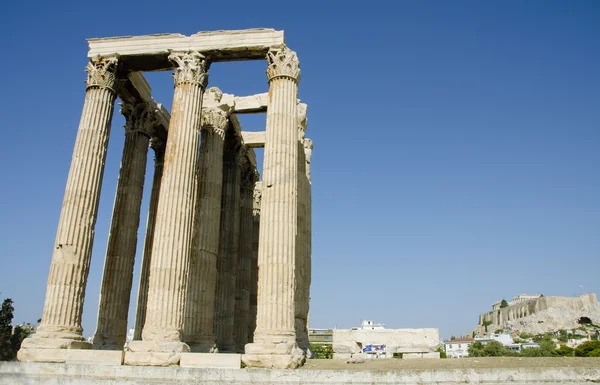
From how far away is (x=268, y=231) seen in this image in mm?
19797

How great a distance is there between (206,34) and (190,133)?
17.1 ft

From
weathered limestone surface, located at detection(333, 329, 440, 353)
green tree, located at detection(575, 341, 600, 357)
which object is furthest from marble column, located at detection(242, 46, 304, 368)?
green tree, located at detection(575, 341, 600, 357)

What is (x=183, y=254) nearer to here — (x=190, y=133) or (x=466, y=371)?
(x=190, y=133)

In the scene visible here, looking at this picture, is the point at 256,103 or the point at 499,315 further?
the point at 499,315

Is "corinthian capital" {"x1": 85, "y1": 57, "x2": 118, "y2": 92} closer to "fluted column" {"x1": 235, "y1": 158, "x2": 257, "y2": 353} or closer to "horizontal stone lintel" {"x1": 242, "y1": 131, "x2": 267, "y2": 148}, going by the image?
"horizontal stone lintel" {"x1": 242, "y1": 131, "x2": 267, "y2": 148}

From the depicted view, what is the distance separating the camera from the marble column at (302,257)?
23594 millimetres

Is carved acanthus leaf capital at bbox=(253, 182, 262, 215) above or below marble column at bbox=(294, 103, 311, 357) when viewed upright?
above

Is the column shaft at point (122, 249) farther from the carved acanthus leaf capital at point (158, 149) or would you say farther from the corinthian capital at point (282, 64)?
the corinthian capital at point (282, 64)

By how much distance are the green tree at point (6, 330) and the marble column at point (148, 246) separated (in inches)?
1092

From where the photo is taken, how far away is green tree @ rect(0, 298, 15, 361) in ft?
153

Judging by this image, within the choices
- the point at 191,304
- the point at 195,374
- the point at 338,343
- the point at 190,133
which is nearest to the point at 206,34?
the point at 190,133

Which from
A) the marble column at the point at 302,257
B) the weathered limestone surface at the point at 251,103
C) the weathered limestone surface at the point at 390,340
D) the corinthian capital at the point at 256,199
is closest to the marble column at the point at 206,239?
the weathered limestone surface at the point at 251,103

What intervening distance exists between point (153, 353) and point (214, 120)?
13472mm

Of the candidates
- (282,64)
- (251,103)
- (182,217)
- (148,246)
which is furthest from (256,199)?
(182,217)
